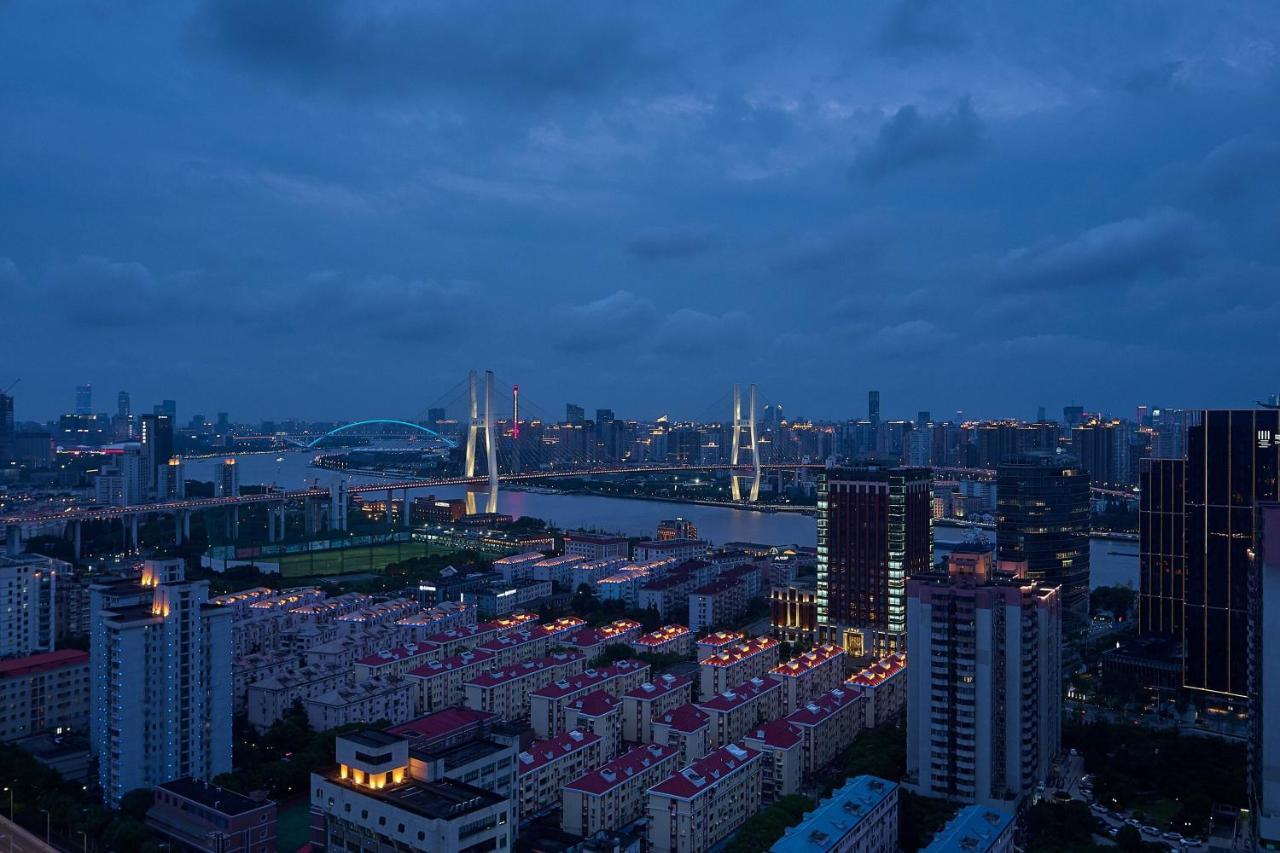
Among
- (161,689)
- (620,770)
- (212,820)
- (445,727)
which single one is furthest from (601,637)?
(212,820)

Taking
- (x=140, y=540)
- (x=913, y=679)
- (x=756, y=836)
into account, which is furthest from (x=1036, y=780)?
(x=140, y=540)

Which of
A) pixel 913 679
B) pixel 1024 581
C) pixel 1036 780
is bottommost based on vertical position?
pixel 1036 780

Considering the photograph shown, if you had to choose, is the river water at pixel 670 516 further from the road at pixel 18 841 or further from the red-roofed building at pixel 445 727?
the road at pixel 18 841

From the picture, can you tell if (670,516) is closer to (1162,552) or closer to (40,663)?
(1162,552)

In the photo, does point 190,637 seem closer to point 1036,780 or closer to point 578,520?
point 1036,780

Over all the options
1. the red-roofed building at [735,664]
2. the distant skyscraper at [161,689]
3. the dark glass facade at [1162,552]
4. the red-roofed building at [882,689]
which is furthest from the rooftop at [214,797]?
the dark glass facade at [1162,552]
